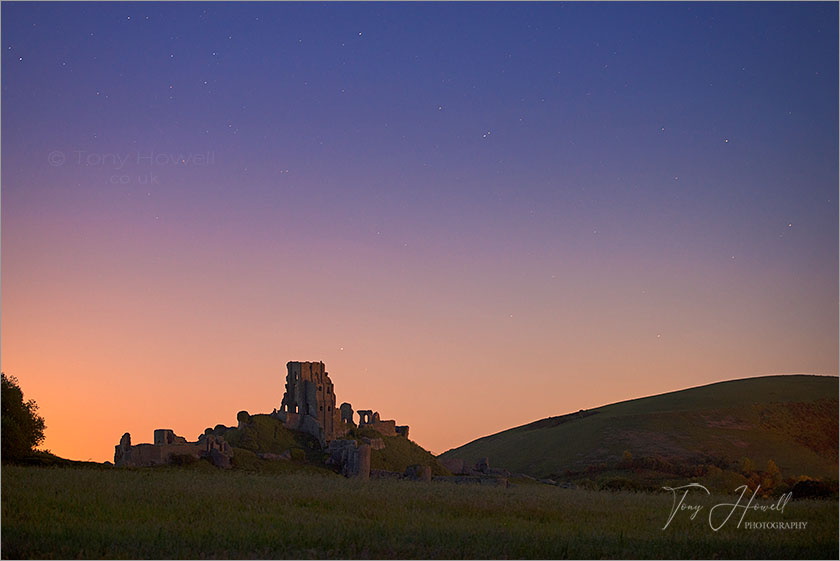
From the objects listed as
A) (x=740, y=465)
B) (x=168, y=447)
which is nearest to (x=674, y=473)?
(x=740, y=465)

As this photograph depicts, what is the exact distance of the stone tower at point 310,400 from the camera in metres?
76.3

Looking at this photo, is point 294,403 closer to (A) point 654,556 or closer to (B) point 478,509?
(B) point 478,509

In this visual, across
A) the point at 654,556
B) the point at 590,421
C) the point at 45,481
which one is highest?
the point at 590,421

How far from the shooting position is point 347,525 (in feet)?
74.1

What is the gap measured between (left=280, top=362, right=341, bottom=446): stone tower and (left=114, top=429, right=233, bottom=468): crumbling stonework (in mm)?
12726

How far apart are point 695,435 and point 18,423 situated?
67.6 metres

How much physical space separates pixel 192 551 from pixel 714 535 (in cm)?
1394

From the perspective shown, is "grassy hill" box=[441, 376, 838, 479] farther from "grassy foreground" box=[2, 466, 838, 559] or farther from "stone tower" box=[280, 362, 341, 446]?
"grassy foreground" box=[2, 466, 838, 559]

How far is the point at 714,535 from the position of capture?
22.8m

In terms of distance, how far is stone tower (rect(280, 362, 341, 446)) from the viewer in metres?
76.3

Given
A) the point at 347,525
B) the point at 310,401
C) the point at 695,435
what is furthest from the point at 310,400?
the point at 347,525

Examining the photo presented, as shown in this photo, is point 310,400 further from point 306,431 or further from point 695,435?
point 695,435

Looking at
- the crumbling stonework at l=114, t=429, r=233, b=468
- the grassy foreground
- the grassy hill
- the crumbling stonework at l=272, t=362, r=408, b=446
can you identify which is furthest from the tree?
the grassy hill

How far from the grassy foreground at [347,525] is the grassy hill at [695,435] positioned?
50267mm
